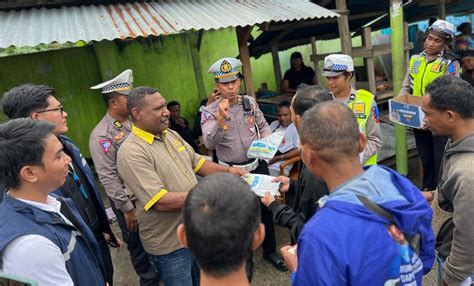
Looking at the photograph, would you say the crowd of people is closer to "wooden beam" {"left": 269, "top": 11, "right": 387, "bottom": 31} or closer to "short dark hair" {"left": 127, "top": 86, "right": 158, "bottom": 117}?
"short dark hair" {"left": 127, "top": 86, "right": 158, "bottom": 117}

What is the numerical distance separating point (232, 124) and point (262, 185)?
41.4 inches

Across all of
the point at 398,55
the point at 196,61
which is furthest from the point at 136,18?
the point at 196,61

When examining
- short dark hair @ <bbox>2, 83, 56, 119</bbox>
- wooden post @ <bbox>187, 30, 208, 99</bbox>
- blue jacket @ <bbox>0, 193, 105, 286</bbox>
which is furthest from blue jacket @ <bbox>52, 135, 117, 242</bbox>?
wooden post @ <bbox>187, 30, 208, 99</bbox>

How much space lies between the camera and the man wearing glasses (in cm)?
221

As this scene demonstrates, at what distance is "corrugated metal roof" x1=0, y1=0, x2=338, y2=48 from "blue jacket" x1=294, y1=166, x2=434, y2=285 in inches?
105

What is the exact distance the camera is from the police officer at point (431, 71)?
11.8 ft

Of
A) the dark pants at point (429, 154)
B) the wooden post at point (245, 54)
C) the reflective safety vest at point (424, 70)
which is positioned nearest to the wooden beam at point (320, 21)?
the wooden post at point (245, 54)

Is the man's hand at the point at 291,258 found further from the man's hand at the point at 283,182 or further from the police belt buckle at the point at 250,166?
the police belt buckle at the point at 250,166

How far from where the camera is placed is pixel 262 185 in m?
2.34

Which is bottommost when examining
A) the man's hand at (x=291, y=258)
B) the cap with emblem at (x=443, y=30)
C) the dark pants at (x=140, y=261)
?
the dark pants at (x=140, y=261)

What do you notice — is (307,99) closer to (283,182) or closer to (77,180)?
(283,182)

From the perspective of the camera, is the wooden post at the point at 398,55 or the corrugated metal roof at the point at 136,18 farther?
the wooden post at the point at 398,55

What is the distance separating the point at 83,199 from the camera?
7.89 ft

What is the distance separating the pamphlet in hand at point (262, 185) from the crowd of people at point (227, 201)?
0.06m
